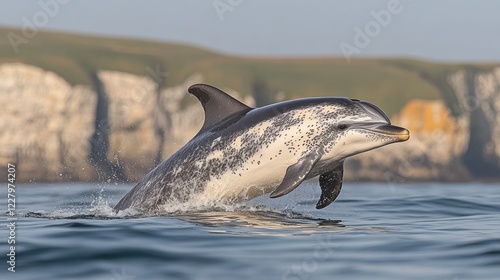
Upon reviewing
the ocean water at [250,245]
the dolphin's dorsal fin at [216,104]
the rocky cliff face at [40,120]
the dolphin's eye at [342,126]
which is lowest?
the ocean water at [250,245]

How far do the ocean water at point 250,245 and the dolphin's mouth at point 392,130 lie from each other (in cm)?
132

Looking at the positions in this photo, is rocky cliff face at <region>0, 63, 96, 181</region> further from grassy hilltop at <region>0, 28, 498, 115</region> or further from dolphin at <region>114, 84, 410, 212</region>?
dolphin at <region>114, 84, 410, 212</region>

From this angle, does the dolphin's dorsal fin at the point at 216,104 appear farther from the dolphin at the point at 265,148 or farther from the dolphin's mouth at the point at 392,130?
the dolphin's mouth at the point at 392,130

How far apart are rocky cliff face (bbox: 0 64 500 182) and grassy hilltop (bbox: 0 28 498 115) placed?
2.34m

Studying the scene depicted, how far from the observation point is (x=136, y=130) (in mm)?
80250

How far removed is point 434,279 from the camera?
348 inches

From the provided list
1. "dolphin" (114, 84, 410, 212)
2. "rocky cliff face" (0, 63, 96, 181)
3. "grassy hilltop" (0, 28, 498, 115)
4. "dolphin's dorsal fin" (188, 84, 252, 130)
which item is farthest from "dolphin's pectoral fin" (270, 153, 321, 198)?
"grassy hilltop" (0, 28, 498, 115)

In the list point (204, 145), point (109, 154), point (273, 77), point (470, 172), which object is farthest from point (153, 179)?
point (273, 77)

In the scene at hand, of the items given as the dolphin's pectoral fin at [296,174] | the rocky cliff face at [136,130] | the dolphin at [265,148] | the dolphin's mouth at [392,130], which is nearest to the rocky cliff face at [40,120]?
the rocky cliff face at [136,130]

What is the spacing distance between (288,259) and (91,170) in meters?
75.5

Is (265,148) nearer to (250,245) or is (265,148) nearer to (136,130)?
(250,245)

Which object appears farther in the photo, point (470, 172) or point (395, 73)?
point (395, 73)

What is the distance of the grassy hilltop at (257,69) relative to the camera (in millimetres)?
89000

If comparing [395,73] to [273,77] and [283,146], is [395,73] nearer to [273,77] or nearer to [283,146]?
[273,77]
